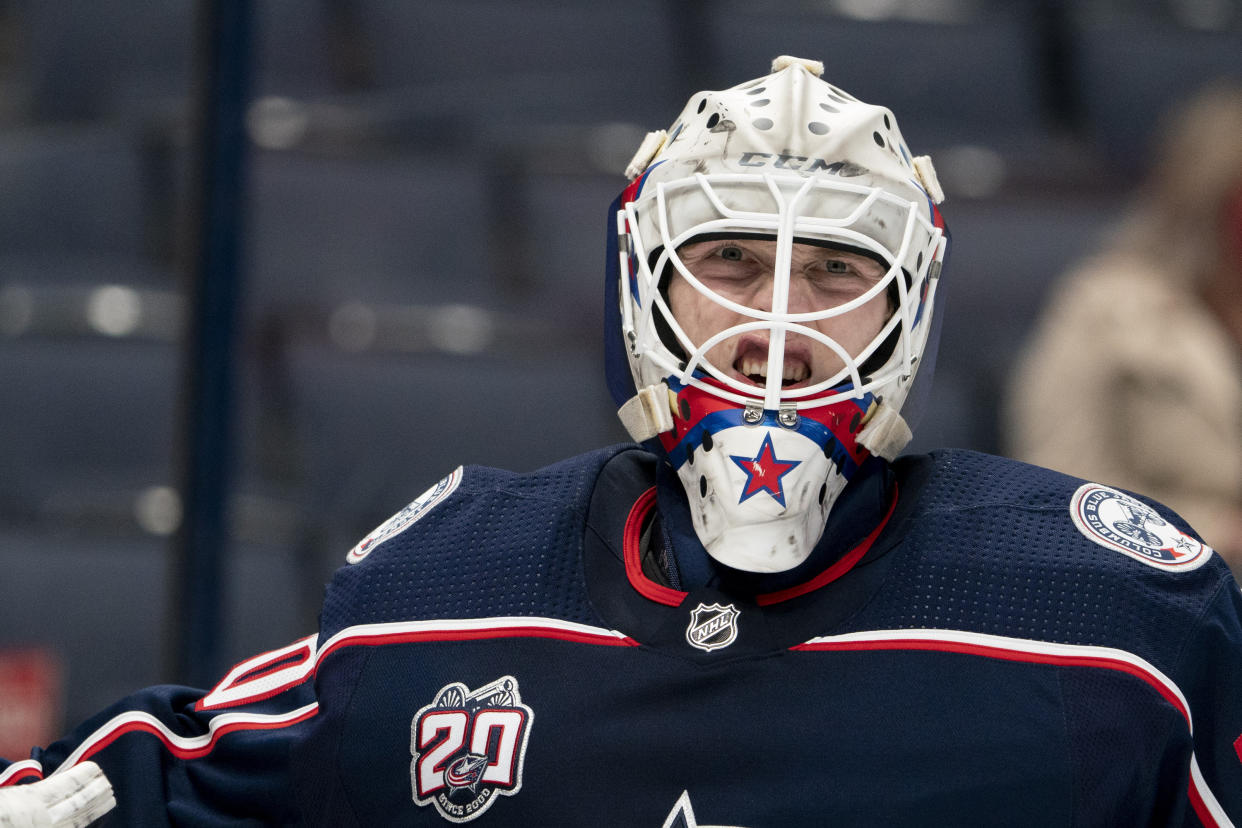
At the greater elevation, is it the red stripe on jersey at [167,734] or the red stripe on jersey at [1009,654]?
the red stripe on jersey at [1009,654]

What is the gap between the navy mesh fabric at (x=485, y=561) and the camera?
1.27 m

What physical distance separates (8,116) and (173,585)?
1016 mm

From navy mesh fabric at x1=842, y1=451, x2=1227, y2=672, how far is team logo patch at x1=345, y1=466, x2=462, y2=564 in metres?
0.38

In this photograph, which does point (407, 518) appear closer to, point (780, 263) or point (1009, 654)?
point (780, 263)

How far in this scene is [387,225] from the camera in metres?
2.60

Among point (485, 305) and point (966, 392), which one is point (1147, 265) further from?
point (485, 305)

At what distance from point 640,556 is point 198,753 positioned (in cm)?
39

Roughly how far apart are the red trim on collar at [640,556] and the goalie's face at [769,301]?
0.15m

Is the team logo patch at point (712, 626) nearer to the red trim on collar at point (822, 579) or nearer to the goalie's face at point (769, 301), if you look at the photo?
the red trim on collar at point (822, 579)

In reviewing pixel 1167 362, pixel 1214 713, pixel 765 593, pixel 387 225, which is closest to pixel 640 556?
pixel 765 593

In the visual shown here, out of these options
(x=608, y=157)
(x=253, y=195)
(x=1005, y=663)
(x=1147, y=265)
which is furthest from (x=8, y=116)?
(x=1005, y=663)

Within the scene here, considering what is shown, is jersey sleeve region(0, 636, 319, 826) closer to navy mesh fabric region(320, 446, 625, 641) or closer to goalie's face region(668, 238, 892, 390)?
navy mesh fabric region(320, 446, 625, 641)

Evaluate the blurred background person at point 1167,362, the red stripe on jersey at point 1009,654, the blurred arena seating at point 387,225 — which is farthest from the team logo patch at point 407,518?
the blurred background person at point 1167,362

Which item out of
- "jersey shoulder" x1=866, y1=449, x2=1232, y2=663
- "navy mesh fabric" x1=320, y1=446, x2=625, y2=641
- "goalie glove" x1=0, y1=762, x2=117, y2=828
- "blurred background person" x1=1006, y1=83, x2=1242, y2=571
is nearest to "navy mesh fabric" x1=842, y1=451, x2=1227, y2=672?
"jersey shoulder" x1=866, y1=449, x2=1232, y2=663
